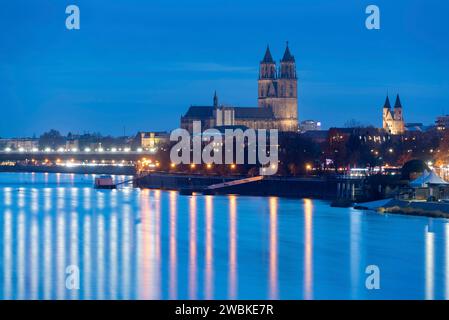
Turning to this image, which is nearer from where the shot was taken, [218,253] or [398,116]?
[218,253]

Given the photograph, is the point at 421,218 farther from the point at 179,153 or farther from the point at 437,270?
the point at 179,153

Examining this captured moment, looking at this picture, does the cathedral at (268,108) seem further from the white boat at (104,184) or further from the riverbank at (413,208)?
the riverbank at (413,208)

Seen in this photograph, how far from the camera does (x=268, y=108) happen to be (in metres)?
124

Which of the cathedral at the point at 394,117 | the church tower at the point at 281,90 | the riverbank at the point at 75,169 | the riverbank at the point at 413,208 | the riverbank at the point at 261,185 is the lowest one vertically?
the riverbank at the point at 413,208

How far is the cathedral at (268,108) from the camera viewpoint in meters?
118

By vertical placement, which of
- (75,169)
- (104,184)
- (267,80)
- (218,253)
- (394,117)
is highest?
(267,80)

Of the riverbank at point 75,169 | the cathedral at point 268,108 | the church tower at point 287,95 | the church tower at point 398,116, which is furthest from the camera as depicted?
the church tower at point 287,95

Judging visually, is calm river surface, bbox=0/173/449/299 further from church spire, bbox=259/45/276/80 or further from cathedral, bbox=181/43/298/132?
church spire, bbox=259/45/276/80

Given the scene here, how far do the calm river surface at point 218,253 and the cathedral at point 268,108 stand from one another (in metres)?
78.3

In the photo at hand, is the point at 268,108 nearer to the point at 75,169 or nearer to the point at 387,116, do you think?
the point at 387,116

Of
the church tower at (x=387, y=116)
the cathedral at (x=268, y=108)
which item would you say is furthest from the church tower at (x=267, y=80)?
the church tower at (x=387, y=116)

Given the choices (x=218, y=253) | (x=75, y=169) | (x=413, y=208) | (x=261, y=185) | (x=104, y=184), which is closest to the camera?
(x=218, y=253)

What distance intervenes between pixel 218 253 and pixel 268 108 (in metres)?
99.8

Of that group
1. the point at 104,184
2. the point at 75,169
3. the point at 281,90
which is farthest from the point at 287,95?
the point at 104,184
